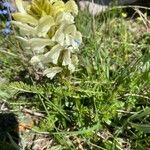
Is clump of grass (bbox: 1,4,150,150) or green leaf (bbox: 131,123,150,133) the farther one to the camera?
clump of grass (bbox: 1,4,150,150)

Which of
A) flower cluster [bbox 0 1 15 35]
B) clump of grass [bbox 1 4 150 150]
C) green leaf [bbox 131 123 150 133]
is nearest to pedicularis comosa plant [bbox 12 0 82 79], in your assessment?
clump of grass [bbox 1 4 150 150]

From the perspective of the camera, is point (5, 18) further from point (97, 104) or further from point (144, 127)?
point (144, 127)

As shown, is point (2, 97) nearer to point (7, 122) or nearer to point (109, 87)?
point (7, 122)

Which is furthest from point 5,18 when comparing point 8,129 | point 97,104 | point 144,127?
point 144,127

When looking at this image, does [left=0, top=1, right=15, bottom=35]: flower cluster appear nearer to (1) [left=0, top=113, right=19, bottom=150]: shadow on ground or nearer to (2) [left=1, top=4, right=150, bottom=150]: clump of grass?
(2) [left=1, top=4, right=150, bottom=150]: clump of grass

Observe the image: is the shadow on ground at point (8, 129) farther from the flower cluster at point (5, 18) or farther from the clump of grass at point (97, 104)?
the flower cluster at point (5, 18)

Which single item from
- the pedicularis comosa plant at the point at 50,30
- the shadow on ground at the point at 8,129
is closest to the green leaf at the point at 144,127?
the pedicularis comosa plant at the point at 50,30

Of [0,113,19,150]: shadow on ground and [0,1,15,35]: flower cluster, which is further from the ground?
[0,1,15,35]: flower cluster

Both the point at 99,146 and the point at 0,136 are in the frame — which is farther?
the point at 0,136

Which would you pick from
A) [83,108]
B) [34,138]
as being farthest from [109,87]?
[34,138]
